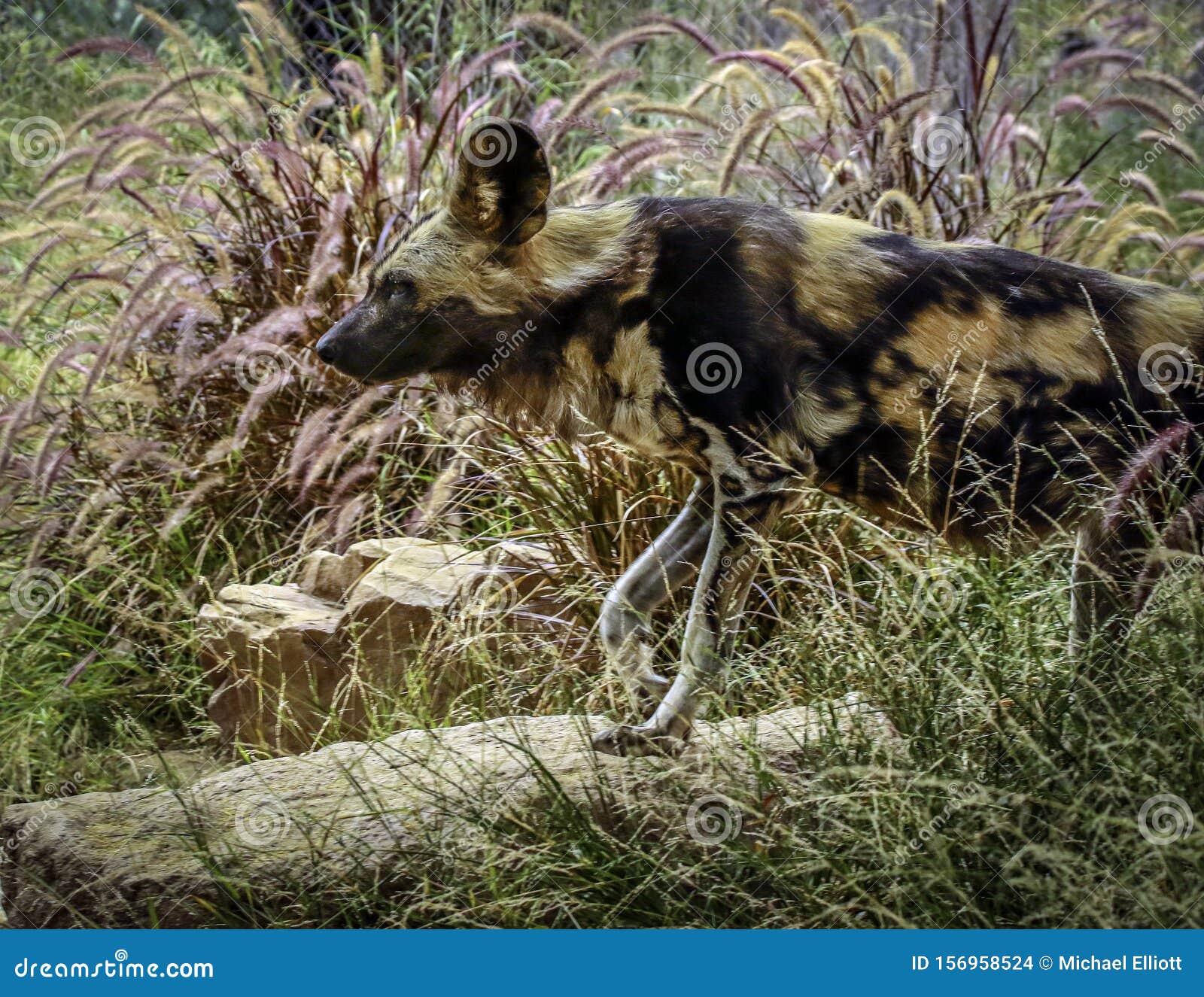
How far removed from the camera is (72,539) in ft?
17.1

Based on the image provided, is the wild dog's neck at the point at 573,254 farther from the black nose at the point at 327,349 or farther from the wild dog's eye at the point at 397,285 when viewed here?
the black nose at the point at 327,349

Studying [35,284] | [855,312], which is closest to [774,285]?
[855,312]

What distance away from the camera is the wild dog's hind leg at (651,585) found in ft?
11.6

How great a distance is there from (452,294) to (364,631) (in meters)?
1.38

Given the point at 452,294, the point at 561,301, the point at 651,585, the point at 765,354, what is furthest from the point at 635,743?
the point at 452,294

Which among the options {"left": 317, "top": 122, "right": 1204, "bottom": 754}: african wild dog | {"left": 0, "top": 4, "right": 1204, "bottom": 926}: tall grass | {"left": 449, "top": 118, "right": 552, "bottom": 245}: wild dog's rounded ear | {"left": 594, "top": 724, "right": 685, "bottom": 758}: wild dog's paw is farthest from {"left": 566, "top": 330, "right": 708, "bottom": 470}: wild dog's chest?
{"left": 594, "top": 724, "right": 685, "bottom": 758}: wild dog's paw

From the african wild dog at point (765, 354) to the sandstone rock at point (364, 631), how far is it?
Answer: 910 mm

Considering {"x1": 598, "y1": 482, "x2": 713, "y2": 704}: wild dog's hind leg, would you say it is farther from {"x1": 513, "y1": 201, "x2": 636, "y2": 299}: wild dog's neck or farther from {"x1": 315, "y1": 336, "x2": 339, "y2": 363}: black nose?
{"x1": 315, "y1": 336, "x2": 339, "y2": 363}: black nose

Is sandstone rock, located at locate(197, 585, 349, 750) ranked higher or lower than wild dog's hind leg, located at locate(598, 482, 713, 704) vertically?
lower

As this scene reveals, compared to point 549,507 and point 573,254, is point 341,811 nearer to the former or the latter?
point 573,254

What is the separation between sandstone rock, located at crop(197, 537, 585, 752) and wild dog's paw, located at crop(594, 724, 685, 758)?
3.23ft

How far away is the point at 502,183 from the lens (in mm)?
3381

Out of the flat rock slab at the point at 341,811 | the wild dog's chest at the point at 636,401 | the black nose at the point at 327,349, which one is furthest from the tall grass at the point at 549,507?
the black nose at the point at 327,349

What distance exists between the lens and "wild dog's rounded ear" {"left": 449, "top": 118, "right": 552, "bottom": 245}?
333cm
